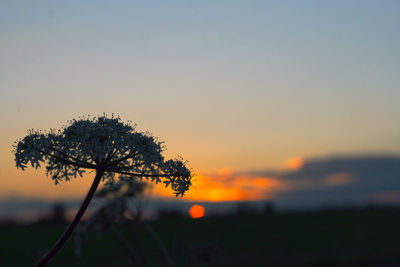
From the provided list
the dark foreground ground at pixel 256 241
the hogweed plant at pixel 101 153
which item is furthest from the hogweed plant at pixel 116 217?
the hogweed plant at pixel 101 153

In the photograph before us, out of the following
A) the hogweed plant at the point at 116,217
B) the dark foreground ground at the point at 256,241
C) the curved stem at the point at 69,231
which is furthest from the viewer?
the dark foreground ground at the point at 256,241

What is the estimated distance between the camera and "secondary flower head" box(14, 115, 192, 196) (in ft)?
16.8

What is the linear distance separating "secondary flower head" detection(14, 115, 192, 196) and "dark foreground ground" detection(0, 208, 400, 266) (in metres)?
4.89

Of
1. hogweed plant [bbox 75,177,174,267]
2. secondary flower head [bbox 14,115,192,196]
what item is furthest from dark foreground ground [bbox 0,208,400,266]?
secondary flower head [bbox 14,115,192,196]

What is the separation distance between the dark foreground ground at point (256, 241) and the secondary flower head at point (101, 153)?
192 inches

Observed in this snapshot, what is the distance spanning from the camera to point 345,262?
21.5 metres

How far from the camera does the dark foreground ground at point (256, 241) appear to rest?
21.3 metres

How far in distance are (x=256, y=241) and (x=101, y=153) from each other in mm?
25366

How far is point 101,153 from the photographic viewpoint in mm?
4980

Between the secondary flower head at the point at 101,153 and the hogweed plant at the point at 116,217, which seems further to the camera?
the hogweed plant at the point at 116,217

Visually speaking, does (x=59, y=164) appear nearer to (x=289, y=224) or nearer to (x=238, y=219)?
(x=289, y=224)

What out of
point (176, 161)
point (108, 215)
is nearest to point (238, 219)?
point (108, 215)

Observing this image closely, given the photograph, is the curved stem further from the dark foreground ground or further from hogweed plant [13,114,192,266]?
the dark foreground ground

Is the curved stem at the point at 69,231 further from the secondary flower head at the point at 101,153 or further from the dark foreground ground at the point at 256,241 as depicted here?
the dark foreground ground at the point at 256,241
